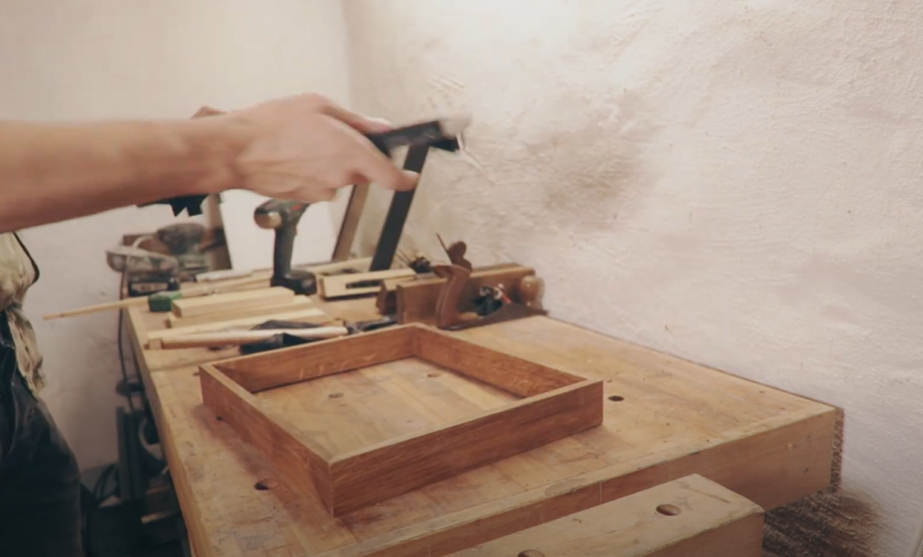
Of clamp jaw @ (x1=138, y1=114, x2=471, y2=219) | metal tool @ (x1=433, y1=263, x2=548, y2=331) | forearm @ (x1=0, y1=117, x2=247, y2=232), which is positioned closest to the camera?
forearm @ (x1=0, y1=117, x2=247, y2=232)

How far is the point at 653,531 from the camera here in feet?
1.90

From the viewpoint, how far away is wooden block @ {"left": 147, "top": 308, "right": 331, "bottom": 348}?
51.0 inches

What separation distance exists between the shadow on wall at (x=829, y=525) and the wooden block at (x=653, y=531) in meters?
0.39

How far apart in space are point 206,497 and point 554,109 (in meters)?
0.97

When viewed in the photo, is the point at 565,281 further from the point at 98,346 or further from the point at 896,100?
the point at 98,346

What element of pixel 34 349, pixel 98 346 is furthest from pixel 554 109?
pixel 98 346

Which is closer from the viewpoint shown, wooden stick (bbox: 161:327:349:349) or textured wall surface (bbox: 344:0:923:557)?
textured wall surface (bbox: 344:0:923:557)

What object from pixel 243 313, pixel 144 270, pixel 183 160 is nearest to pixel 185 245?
pixel 144 270

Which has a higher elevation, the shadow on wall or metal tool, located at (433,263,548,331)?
metal tool, located at (433,263,548,331)

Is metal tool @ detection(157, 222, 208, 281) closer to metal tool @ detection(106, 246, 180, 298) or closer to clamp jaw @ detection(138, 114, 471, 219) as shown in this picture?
metal tool @ detection(106, 246, 180, 298)

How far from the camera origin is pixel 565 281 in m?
1.42

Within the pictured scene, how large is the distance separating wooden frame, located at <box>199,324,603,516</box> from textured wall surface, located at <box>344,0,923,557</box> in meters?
0.32

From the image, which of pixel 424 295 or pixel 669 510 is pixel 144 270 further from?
pixel 669 510

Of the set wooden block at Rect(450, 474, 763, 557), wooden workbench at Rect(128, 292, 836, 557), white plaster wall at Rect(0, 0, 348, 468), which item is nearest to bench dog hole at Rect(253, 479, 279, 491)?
wooden workbench at Rect(128, 292, 836, 557)
